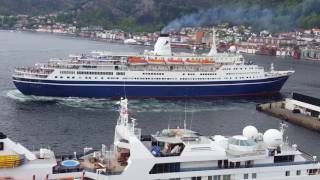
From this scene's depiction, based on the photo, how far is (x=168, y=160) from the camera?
2216cm

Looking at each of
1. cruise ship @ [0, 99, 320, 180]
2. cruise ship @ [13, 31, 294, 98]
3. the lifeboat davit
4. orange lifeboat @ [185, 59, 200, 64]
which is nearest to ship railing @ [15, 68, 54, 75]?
cruise ship @ [13, 31, 294, 98]

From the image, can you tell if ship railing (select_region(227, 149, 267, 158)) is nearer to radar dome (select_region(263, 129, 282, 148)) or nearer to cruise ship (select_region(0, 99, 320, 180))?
cruise ship (select_region(0, 99, 320, 180))

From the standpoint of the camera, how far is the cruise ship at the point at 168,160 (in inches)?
844

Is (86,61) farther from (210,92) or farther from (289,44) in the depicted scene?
(289,44)

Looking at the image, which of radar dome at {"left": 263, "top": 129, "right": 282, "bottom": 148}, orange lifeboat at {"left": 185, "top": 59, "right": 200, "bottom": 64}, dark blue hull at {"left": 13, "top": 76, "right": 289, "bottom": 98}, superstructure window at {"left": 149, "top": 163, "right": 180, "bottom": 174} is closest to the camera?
superstructure window at {"left": 149, "top": 163, "right": 180, "bottom": 174}

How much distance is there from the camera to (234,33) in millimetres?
177375

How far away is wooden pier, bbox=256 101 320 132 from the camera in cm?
4969

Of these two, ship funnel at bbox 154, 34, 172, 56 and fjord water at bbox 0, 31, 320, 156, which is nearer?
fjord water at bbox 0, 31, 320, 156

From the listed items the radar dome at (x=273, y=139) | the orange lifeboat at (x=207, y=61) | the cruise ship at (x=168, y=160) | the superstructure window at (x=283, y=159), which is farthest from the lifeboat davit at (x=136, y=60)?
the superstructure window at (x=283, y=159)

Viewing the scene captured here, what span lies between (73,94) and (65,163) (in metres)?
39.4

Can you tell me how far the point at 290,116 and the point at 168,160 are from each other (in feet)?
109

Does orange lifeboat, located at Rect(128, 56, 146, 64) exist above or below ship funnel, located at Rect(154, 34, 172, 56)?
below

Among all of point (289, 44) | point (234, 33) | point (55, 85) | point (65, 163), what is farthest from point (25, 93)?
point (234, 33)

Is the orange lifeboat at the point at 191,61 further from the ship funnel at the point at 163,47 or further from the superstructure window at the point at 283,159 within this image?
the superstructure window at the point at 283,159
